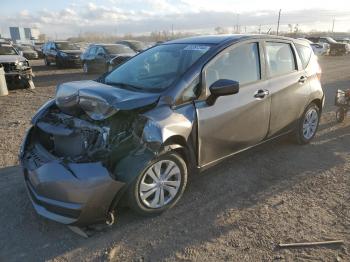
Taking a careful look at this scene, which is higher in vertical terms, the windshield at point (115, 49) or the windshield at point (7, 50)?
the windshield at point (7, 50)

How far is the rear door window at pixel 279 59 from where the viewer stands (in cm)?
472

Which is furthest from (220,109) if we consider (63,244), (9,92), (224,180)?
(9,92)

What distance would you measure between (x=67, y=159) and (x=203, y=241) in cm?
149

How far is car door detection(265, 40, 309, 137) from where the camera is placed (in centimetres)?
473

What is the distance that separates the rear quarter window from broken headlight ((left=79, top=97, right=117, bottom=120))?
338 cm

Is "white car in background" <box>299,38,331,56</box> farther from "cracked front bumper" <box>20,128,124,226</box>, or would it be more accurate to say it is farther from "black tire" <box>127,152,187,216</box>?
"cracked front bumper" <box>20,128,124,226</box>

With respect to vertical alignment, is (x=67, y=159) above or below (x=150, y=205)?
above

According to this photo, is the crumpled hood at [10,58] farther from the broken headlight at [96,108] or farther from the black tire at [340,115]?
the black tire at [340,115]

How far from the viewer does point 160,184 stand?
3.61 metres

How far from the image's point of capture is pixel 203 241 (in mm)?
3217

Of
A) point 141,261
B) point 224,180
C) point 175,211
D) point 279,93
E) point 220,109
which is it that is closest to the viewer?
point 141,261

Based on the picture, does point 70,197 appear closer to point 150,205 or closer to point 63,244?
point 63,244

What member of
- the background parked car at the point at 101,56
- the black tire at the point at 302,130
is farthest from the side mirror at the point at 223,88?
the background parked car at the point at 101,56

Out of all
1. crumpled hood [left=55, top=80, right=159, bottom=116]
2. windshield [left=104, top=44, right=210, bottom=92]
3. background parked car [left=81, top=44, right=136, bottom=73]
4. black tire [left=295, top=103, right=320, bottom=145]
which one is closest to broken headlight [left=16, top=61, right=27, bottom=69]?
background parked car [left=81, top=44, right=136, bottom=73]
